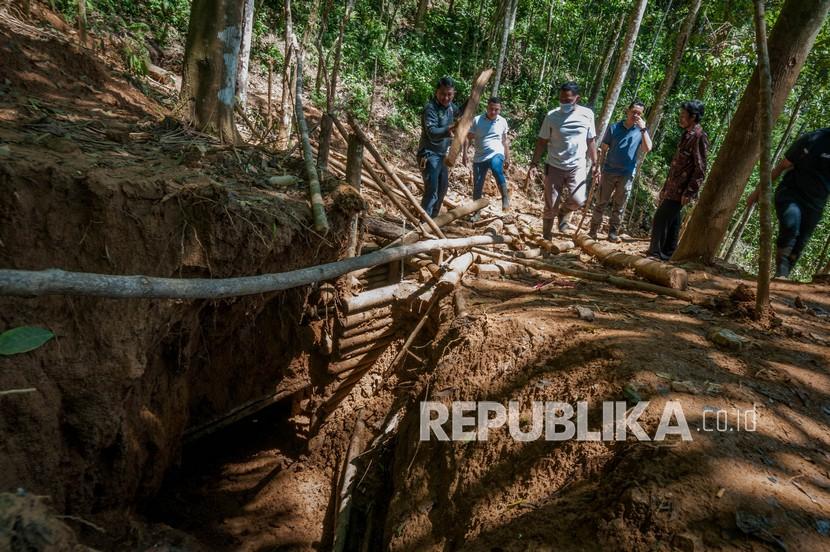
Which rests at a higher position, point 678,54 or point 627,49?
point 678,54

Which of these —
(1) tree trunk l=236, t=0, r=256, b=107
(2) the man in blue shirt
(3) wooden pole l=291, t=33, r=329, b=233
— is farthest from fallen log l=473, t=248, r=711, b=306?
(1) tree trunk l=236, t=0, r=256, b=107

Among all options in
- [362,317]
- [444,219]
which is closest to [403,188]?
[444,219]

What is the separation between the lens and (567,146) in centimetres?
565

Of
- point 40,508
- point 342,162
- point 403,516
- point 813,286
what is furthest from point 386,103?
point 40,508

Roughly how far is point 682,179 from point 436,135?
2.73 metres

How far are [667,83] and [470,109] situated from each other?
21.6ft

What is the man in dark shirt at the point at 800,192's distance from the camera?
4.15 metres

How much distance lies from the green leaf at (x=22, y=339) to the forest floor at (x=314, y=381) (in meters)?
0.44

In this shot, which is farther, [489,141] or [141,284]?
[489,141]

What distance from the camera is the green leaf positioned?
1349 mm

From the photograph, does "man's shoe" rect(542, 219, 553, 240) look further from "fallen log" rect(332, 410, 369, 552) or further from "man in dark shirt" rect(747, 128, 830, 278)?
"fallen log" rect(332, 410, 369, 552)

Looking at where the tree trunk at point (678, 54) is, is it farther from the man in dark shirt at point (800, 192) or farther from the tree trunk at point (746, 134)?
the tree trunk at point (746, 134)
